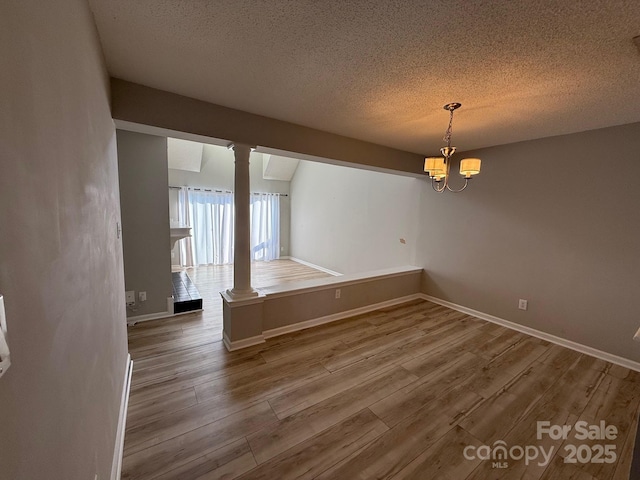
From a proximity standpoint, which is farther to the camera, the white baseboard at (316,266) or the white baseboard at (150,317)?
the white baseboard at (316,266)

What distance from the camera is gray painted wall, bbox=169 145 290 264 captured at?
5820 millimetres

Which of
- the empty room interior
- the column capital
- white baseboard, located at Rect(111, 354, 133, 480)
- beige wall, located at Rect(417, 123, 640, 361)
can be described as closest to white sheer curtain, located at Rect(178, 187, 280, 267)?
the empty room interior

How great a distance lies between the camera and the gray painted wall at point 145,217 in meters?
2.84

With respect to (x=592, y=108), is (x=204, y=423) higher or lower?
lower

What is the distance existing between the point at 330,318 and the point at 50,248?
2825 mm

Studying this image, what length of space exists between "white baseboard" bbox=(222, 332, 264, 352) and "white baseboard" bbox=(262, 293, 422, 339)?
0.33 ft

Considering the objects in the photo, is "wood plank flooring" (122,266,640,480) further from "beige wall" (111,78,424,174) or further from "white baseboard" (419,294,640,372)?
"beige wall" (111,78,424,174)

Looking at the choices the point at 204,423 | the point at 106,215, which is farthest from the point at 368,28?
the point at 204,423

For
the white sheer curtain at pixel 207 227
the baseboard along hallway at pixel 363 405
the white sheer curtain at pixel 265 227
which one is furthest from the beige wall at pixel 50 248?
the white sheer curtain at pixel 265 227

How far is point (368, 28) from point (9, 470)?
1789 millimetres

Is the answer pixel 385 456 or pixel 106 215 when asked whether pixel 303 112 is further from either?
pixel 385 456

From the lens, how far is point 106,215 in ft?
4.58

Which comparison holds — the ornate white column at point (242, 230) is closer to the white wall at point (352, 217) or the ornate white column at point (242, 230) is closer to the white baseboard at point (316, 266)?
the white wall at point (352, 217)

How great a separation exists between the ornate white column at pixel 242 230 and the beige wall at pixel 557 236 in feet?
9.36
